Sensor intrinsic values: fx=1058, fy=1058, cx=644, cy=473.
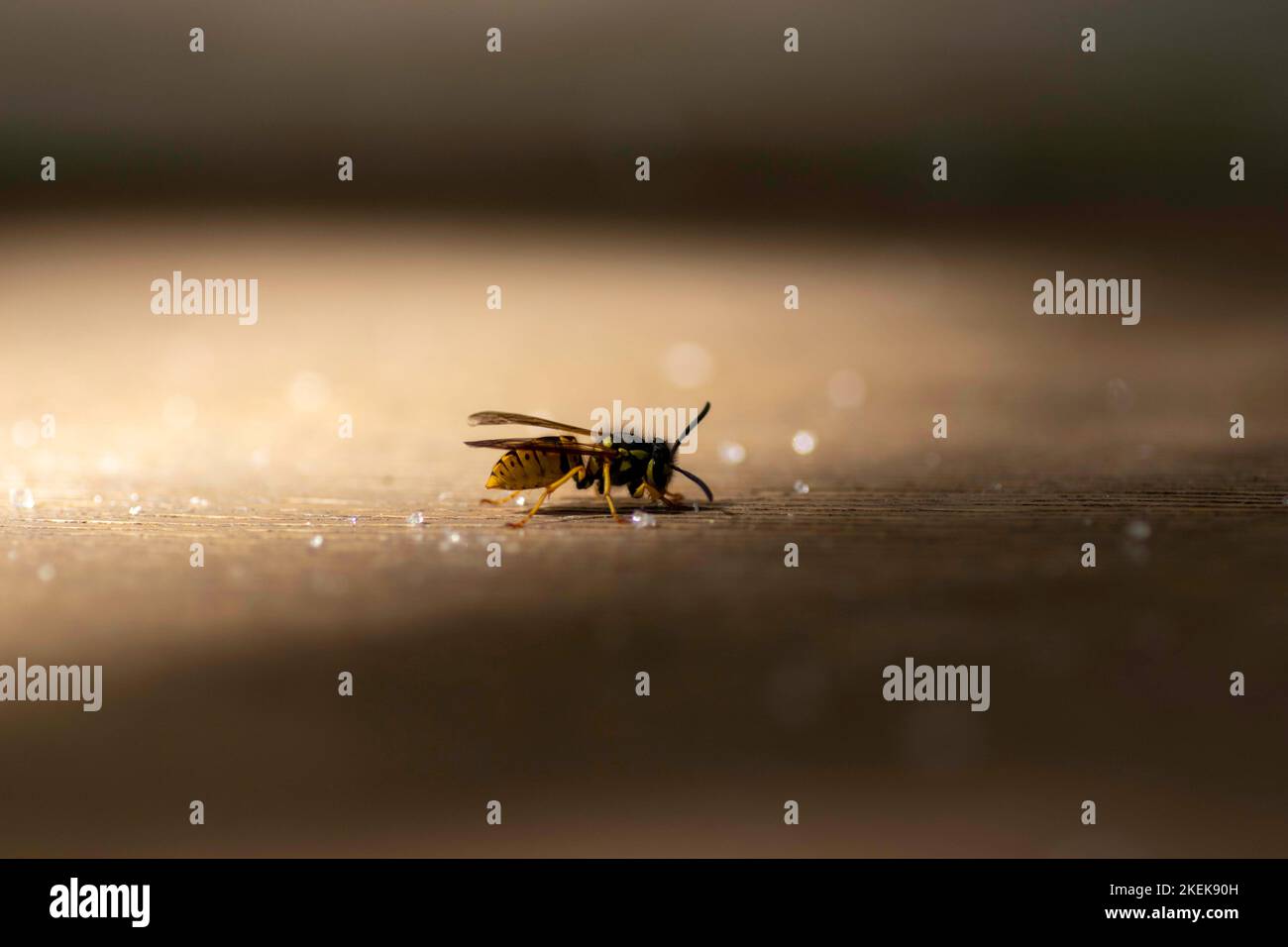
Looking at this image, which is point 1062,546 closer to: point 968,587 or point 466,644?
point 968,587

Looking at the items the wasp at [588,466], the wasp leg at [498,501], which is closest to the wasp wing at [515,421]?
the wasp at [588,466]

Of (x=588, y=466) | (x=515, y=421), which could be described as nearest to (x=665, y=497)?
(x=588, y=466)

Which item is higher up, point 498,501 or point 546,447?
point 546,447

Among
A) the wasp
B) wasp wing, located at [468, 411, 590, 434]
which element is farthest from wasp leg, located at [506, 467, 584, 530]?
wasp wing, located at [468, 411, 590, 434]

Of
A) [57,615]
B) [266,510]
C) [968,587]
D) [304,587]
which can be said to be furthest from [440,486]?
[968,587]

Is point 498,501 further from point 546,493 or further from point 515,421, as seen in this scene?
point 515,421

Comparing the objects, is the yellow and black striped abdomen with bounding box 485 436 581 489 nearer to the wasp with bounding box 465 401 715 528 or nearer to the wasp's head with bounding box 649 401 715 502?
the wasp with bounding box 465 401 715 528

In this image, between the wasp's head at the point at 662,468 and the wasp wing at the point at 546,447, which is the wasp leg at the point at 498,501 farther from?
the wasp's head at the point at 662,468
